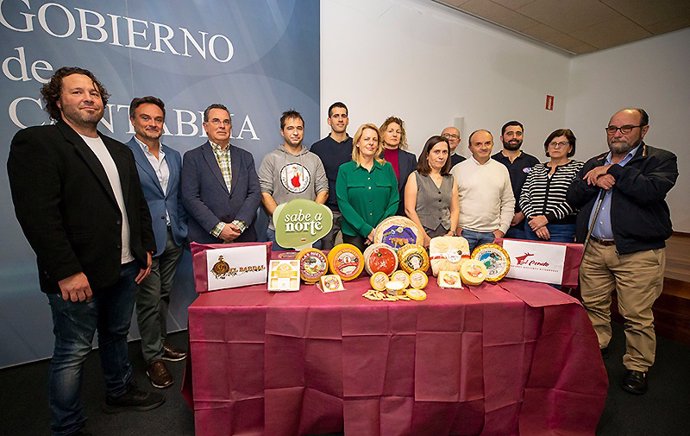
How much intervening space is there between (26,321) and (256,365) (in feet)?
6.66

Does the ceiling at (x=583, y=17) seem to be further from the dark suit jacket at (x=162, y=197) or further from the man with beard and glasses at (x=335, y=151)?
the dark suit jacket at (x=162, y=197)

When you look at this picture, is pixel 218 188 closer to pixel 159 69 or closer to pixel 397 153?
pixel 159 69

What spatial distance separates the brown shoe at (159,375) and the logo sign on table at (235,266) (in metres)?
0.98

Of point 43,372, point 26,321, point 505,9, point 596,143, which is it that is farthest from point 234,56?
point 596,143

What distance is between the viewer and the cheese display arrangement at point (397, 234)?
1.74 m

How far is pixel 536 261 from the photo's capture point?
5.25 feet

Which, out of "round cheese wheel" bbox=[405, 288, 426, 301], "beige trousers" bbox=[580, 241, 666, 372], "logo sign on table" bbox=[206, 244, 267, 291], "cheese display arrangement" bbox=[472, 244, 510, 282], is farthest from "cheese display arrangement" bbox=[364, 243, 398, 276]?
"beige trousers" bbox=[580, 241, 666, 372]

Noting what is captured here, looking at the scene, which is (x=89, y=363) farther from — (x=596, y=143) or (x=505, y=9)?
(x=596, y=143)

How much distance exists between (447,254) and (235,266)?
1066mm

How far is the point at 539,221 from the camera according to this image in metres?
2.50

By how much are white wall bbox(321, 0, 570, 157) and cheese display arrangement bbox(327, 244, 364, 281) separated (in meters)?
1.83

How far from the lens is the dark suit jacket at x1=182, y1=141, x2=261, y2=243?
214 centimetres

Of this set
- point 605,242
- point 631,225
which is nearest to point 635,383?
point 605,242

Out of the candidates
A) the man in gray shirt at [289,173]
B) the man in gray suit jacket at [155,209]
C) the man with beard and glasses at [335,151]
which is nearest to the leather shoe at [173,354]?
the man in gray suit jacket at [155,209]
